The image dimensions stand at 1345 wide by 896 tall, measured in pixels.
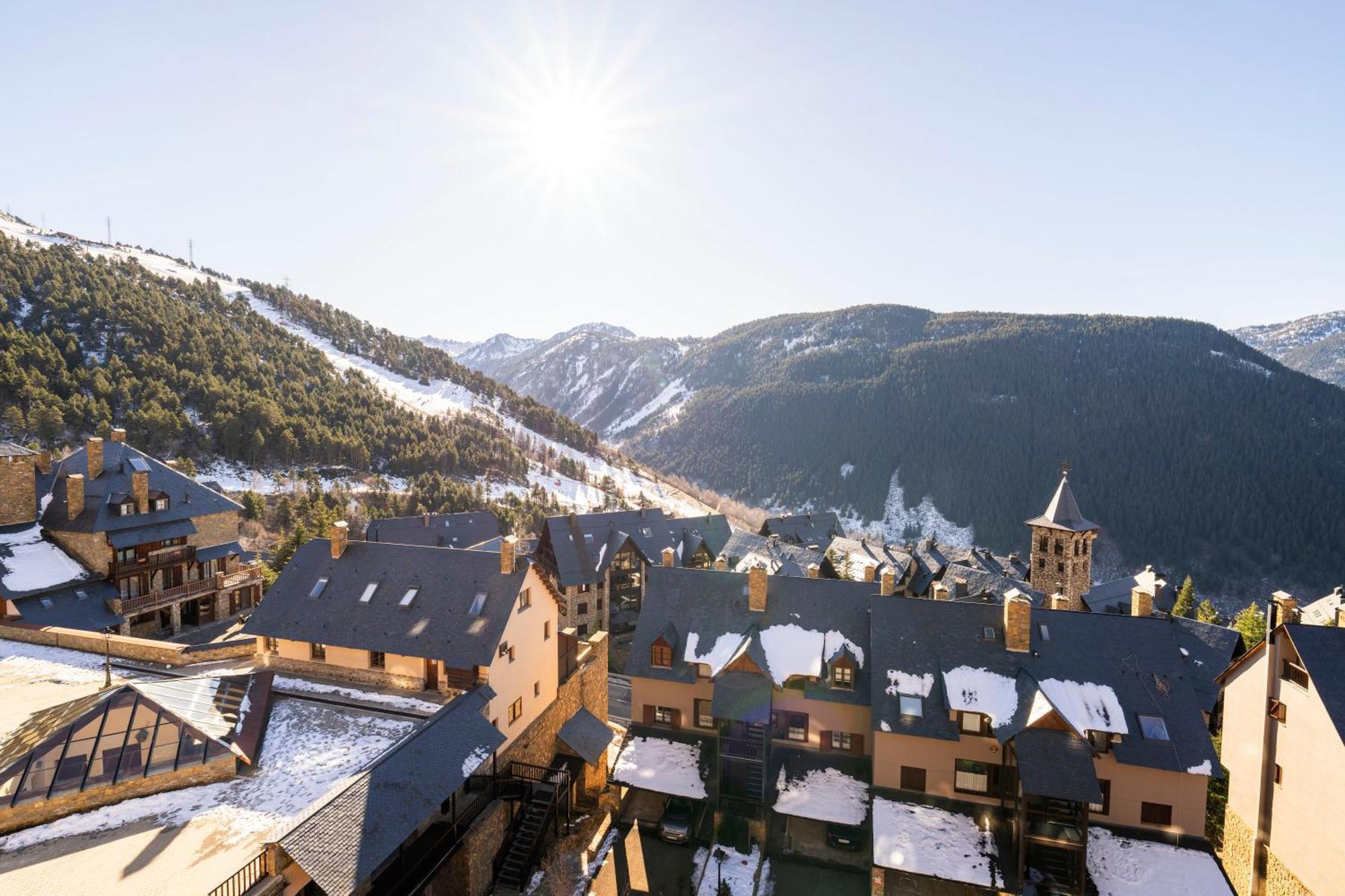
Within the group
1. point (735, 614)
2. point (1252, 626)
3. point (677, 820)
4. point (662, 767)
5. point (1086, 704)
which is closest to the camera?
point (1086, 704)

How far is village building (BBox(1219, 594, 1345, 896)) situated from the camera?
70.9 ft

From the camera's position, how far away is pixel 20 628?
3094 cm

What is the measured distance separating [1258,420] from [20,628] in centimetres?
21708

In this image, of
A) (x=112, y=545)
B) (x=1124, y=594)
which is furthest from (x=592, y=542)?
(x=1124, y=594)

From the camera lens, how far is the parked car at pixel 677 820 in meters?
26.3

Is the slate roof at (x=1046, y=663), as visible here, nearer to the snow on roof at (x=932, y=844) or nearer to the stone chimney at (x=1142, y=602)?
the snow on roof at (x=932, y=844)

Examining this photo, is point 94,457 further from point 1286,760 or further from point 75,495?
point 1286,760

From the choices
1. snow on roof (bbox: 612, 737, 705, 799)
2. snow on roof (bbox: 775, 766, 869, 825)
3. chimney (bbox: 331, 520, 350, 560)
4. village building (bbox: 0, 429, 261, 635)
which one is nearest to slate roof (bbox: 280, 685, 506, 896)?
snow on roof (bbox: 612, 737, 705, 799)

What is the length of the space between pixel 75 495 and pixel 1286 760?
6109 centimetres

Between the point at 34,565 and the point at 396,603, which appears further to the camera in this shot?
the point at 34,565

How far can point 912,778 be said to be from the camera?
2628 cm

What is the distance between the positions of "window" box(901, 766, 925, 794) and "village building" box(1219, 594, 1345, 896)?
1245cm

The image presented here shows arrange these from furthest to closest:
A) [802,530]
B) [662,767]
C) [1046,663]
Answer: [802,530] → [662,767] → [1046,663]

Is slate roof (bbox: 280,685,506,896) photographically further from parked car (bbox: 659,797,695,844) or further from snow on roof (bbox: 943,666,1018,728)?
snow on roof (bbox: 943,666,1018,728)
